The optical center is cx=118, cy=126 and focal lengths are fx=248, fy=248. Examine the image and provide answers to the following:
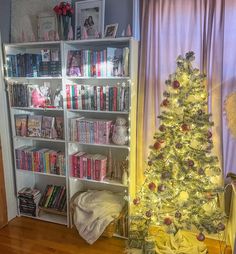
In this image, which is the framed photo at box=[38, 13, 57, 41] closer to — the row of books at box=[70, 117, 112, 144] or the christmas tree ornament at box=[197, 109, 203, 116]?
the row of books at box=[70, 117, 112, 144]

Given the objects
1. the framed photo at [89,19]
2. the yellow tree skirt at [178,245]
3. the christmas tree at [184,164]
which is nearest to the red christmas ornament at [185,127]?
the christmas tree at [184,164]

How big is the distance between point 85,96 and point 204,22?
4.11 feet

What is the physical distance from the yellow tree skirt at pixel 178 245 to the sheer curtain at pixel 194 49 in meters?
0.72

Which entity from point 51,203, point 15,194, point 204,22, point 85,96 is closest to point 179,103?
point 204,22

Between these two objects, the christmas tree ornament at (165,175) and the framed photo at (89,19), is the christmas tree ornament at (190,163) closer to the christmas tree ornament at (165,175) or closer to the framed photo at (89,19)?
the christmas tree ornament at (165,175)

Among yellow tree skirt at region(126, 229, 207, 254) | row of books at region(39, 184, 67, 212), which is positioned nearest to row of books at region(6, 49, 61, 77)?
row of books at region(39, 184, 67, 212)

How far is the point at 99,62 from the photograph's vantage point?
231cm

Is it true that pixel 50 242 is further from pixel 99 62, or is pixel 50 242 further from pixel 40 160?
pixel 99 62

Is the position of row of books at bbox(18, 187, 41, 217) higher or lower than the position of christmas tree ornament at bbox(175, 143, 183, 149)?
lower

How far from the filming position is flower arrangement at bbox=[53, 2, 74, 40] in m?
2.35

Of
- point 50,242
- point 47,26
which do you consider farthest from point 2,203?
point 47,26

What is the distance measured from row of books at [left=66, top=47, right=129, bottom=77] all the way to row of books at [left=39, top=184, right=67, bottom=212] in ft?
4.30

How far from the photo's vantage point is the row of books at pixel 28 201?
111 inches

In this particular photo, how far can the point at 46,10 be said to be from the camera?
8.43 ft
